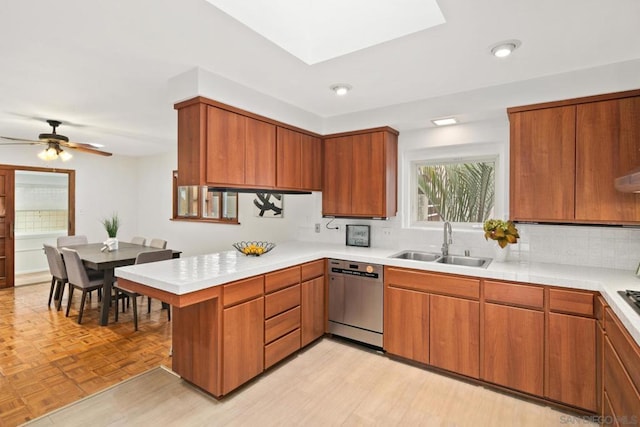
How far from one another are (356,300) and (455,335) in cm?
91

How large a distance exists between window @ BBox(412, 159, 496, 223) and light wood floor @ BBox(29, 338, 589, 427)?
5.17 ft

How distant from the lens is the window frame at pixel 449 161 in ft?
9.90

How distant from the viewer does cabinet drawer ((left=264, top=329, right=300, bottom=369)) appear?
2.64 metres

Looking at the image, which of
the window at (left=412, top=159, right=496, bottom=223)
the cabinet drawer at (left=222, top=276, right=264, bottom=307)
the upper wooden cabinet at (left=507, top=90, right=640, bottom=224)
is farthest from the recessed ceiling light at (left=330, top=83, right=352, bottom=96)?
the cabinet drawer at (left=222, top=276, right=264, bottom=307)

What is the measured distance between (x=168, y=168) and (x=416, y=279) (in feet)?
18.2

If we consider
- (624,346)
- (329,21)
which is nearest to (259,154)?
(329,21)

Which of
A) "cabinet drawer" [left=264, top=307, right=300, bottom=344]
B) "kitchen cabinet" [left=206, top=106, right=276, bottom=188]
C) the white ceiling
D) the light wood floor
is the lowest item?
the light wood floor

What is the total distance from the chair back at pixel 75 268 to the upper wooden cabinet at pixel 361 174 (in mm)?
2877

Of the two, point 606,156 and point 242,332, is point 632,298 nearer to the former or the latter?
point 606,156

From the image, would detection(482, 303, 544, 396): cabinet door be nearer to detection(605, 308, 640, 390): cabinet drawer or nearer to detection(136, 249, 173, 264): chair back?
detection(605, 308, 640, 390): cabinet drawer

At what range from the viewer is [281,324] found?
9.10 feet

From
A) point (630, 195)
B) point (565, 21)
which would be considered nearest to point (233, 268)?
point (565, 21)

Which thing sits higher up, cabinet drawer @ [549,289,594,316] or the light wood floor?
cabinet drawer @ [549,289,594,316]

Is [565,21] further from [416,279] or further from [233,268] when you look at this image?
[233,268]
